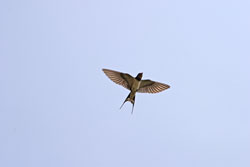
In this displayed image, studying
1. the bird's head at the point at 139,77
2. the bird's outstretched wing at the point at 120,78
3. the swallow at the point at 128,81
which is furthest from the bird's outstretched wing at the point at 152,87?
the bird's outstretched wing at the point at 120,78

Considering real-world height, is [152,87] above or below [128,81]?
above

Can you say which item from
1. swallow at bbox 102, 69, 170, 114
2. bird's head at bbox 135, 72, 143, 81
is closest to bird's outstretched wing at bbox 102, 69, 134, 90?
swallow at bbox 102, 69, 170, 114

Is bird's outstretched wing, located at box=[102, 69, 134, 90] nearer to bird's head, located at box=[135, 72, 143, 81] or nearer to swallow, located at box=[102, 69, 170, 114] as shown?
swallow, located at box=[102, 69, 170, 114]

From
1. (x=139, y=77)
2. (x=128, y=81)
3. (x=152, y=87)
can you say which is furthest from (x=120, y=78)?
(x=152, y=87)

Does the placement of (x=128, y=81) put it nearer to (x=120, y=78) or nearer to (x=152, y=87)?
(x=120, y=78)

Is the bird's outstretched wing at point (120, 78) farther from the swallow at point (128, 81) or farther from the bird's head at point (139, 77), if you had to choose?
the bird's head at point (139, 77)

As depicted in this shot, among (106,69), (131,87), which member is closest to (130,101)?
(131,87)
